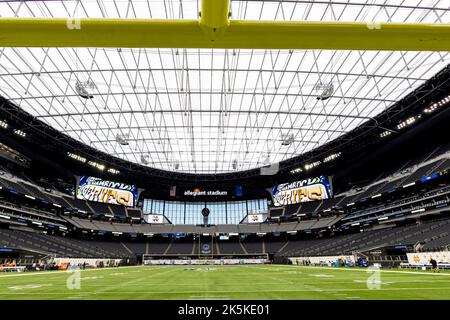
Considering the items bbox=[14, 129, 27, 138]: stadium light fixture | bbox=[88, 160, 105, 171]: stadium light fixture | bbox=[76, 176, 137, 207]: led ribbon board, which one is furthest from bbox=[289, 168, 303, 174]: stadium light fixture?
bbox=[14, 129, 27, 138]: stadium light fixture

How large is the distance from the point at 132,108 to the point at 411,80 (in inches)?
1063

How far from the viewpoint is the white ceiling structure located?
59.1ft

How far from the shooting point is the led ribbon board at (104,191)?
147ft

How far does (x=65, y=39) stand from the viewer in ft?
10.5

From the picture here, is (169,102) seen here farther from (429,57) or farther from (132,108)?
(429,57)

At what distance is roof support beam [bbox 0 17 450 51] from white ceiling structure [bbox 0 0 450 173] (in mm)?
14894

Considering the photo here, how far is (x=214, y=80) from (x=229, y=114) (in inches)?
244

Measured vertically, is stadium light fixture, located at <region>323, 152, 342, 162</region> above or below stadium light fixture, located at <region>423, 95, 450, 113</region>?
above

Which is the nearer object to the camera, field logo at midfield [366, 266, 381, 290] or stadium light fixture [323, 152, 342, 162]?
field logo at midfield [366, 266, 381, 290]

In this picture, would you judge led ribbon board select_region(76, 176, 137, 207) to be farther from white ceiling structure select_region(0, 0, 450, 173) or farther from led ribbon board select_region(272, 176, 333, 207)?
led ribbon board select_region(272, 176, 333, 207)

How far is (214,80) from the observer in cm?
2497

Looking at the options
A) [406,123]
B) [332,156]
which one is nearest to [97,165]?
[332,156]

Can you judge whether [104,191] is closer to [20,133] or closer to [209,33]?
[20,133]

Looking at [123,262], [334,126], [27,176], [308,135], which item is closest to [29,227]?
[27,176]
